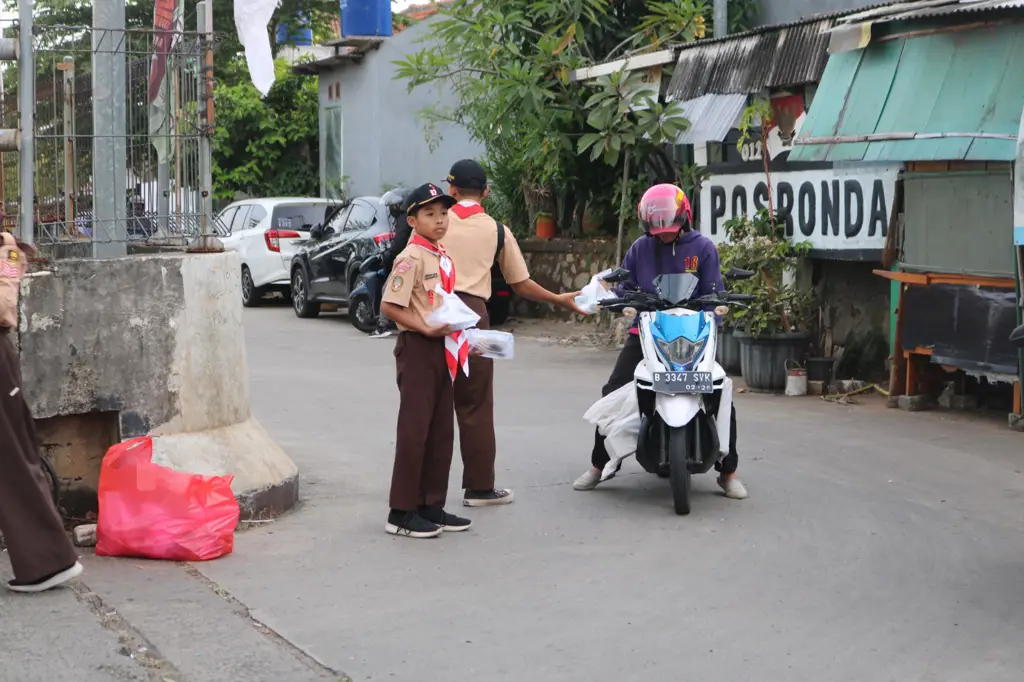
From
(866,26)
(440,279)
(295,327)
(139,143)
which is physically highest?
(866,26)

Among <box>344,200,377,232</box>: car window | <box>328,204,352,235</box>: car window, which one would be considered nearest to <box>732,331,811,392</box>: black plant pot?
<box>344,200,377,232</box>: car window

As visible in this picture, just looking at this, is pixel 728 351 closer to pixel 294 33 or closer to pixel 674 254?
pixel 674 254

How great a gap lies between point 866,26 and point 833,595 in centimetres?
603

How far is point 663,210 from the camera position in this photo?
741 cm

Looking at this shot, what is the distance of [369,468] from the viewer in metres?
8.50

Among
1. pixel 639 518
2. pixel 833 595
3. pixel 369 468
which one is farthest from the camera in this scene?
pixel 369 468

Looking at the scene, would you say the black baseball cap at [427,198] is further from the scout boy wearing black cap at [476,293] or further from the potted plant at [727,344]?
the potted plant at [727,344]

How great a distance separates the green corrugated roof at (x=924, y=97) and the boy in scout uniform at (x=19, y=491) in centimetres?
646

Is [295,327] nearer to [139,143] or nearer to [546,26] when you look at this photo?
[546,26]

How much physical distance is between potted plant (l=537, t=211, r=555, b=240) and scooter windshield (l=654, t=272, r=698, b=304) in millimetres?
10847

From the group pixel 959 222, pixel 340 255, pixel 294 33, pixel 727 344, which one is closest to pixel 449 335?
pixel 959 222

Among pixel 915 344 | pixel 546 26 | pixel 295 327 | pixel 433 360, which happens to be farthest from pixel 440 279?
pixel 295 327

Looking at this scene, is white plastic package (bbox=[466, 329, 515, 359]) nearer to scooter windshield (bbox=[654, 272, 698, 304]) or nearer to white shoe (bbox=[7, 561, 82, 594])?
scooter windshield (bbox=[654, 272, 698, 304])

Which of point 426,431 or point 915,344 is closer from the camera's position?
point 426,431
